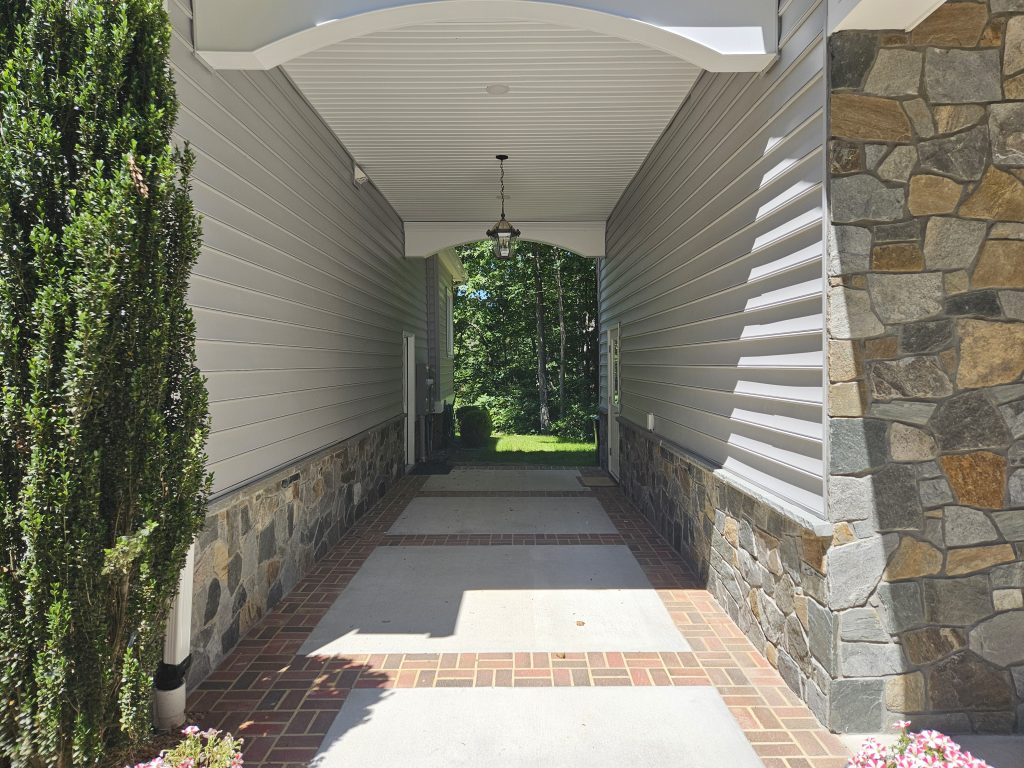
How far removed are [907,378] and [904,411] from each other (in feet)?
0.45

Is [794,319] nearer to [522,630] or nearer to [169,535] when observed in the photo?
[522,630]

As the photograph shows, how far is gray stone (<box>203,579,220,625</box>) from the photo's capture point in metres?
3.24

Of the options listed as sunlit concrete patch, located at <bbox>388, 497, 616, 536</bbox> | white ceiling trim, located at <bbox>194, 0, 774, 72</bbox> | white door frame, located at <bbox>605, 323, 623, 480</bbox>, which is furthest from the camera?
white door frame, located at <bbox>605, 323, 623, 480</bbox>

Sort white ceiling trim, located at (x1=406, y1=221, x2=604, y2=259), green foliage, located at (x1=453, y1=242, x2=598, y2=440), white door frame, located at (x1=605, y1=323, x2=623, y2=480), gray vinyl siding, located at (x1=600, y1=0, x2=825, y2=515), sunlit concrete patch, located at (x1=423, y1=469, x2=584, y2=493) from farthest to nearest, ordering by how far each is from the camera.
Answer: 1. green foliage, located at (x1=453, y1=242, x2=598, y2=440)
2. white ceiling trim, located at (x1=406, y1=221, x2=604, y2=259)
3. white door frame, located at (x1=605, y1=323, x2=623, y2=480)
4. sunlit concrete patch, located at (x1=423, y1=469, x2=584, y2=493)
5. gray vinyl siding, located at (x1=600, y1=0, x2=825, y2=515)

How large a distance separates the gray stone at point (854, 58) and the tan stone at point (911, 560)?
6.23ft

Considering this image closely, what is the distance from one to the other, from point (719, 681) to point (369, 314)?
5.14 meters

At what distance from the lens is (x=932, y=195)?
263 centimetres

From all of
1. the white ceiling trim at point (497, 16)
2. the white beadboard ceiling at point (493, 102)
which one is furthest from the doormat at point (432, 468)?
the white ceiling trim at point (497, 16)

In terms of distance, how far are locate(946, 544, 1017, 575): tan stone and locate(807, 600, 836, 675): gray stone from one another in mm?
534

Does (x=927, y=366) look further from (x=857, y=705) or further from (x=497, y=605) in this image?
(x=497, y=605)

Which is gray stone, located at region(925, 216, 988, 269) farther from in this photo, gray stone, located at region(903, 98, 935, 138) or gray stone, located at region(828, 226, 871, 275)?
gray stone, located at region(903, 98, 935, 138)

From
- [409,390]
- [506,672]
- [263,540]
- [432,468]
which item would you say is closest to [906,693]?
[506,672]

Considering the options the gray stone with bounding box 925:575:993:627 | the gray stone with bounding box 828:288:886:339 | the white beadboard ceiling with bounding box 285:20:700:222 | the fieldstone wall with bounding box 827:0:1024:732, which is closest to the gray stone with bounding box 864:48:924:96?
the fieldstone wall with bounding box 827:0:1024:732

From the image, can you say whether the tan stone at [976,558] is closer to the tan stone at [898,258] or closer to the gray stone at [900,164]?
the tan stone at [898,258]
